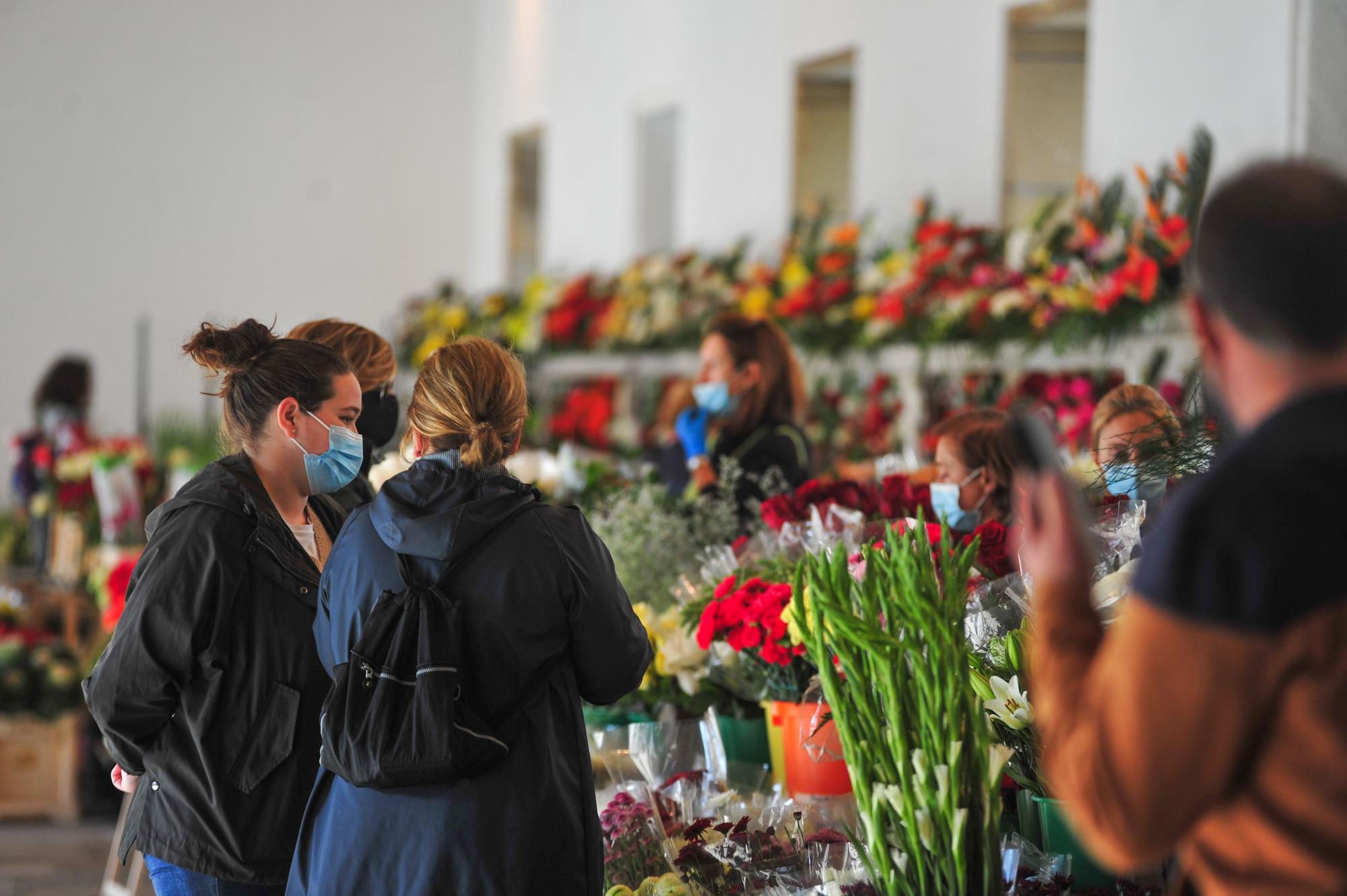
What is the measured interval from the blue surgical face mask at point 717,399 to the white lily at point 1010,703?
188 centimetres

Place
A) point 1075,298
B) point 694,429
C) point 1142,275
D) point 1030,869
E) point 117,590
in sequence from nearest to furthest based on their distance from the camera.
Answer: point 1030,869, point 694,429, point 1142,275, point 1075,298, point 117,590

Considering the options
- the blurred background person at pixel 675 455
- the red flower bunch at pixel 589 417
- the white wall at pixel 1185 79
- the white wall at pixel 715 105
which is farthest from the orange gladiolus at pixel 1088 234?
the red flower bunch at pixel 589 417

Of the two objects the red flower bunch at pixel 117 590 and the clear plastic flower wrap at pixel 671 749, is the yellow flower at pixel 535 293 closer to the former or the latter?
the red flower bunch at pixel 117 590

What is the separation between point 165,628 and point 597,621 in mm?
590

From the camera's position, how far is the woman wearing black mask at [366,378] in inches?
96.0

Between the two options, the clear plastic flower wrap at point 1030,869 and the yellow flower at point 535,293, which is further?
the yellow flower at point 535,293

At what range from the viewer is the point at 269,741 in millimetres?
1932

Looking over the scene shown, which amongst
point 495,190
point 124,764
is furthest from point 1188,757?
point 495,190

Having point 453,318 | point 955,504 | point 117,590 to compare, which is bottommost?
point 117,590

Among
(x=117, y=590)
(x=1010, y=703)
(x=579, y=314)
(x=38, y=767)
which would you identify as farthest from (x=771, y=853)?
(x=579, y=314)

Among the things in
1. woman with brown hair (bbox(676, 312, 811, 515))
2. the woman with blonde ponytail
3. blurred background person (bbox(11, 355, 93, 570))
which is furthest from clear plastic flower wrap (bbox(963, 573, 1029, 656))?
blurred background person (bbox(11, 355, 93, 570))

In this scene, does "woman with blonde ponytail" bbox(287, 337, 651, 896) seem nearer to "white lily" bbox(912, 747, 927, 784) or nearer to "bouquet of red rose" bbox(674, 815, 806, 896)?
"bouquet of red rose" bbox(674, 815, 806, 896)

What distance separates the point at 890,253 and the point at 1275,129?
1505 mm

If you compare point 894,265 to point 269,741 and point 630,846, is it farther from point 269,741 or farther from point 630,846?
point 269,741
